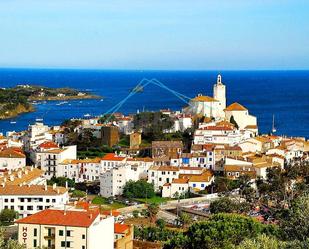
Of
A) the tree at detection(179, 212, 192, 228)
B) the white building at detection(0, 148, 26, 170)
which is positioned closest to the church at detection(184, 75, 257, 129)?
the white building at detection(0, 148, 26, 170)

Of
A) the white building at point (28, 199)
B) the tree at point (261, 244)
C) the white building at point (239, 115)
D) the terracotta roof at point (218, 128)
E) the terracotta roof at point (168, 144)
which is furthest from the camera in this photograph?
the white building at point (239, 115)

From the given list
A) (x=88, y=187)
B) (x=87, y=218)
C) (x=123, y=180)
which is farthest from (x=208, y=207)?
(x=87, y=218)

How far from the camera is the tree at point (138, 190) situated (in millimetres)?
31250

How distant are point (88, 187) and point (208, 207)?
23.8 ft

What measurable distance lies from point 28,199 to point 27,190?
40cm

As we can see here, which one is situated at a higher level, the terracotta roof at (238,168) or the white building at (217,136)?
the white building at (217,136)

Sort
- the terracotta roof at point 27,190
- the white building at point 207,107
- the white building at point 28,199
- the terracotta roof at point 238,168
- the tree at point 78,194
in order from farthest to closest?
the white building at point 207,107, the terracotta roof at point 238,168, the tree at point 78,194, the terracotta roof at point 27,190, the white building at point 28,199

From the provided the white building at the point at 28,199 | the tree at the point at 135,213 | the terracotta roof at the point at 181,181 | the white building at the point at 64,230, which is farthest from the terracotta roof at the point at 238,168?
the white building at the point at 64,230

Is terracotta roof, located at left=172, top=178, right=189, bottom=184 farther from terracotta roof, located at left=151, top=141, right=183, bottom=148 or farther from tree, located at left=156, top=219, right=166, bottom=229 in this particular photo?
tree, located at left=156, top=219, right=166, bottom=229

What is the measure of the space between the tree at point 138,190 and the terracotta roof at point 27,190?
4.51 metres

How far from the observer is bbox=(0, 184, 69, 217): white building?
2672 cm

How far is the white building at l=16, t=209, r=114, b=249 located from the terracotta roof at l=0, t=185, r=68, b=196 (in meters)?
7.10

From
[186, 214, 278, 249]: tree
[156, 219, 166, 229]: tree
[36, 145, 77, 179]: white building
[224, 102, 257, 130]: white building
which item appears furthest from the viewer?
[224, 102, 257, 130]: white building

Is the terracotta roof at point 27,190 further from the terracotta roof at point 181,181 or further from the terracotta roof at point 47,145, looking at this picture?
the terracotta roof at point 47,145
